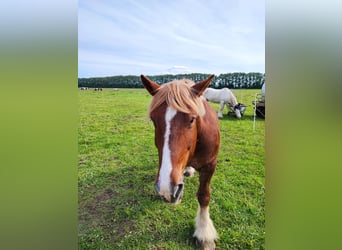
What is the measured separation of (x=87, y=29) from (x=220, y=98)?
85cm

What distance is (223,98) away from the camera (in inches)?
55.8

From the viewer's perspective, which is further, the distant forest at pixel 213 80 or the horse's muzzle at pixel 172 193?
the distant forest at pixel 213 80

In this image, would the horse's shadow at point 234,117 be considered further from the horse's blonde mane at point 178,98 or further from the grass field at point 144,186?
the horse's blonde mane at point 178,98

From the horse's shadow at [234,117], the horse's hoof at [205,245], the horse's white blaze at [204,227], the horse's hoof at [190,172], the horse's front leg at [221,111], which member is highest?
the horse's front leg at [221,111]

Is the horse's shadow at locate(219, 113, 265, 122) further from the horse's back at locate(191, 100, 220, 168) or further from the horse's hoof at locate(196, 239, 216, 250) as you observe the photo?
the horse's hoof at locate(196, 239, 216, 250)

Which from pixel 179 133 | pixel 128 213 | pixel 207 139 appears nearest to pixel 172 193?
pixel 179 133

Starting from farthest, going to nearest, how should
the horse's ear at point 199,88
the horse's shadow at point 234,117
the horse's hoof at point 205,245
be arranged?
the horse's shadow at point 234,117 < the horse's hoof at point 205,245 < the horse's ear at point 199,88

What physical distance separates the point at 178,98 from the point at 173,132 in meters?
0.15

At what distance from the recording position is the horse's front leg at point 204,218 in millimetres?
1316

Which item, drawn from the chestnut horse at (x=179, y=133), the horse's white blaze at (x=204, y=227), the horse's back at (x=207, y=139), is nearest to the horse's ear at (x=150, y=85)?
the chestnut horse at (x=179, y=133)

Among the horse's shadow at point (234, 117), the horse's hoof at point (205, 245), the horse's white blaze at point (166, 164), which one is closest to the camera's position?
the horse's white blaze at point (166, 164)

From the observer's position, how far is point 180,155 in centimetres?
105

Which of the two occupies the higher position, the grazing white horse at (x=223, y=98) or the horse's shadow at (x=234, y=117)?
the grazing white horse at (x=223, y=98)
